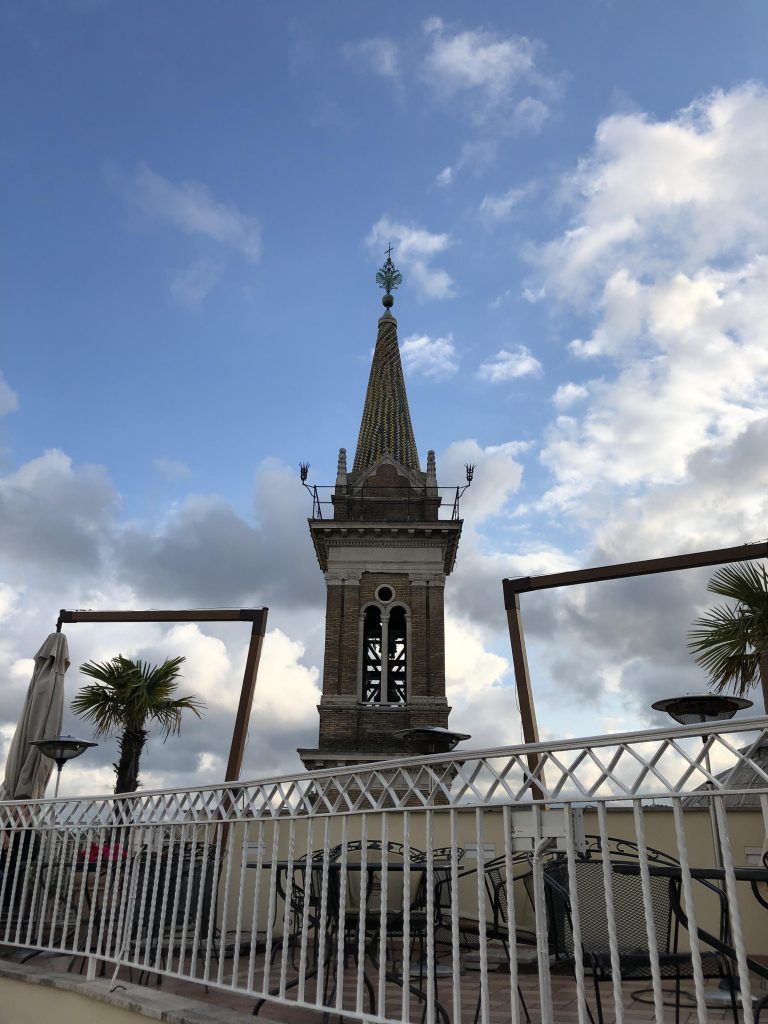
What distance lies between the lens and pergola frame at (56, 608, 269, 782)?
12.5 m

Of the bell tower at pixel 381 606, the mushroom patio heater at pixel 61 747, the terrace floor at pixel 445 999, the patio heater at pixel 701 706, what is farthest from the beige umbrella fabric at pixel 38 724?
the bell tower at pixel 381 606

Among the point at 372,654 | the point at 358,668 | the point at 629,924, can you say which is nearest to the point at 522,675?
the point at 629,924

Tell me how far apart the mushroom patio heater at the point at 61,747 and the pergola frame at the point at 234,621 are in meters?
2.23

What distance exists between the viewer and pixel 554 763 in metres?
3.31

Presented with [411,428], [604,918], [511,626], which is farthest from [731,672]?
[411,428]

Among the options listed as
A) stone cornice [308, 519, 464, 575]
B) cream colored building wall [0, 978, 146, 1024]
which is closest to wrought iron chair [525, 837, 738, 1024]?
cream colored building wall [0, 978, 146, 1024]

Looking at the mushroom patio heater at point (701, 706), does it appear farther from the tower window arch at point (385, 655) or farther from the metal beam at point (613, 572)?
the tower window arch at point (385, 655)

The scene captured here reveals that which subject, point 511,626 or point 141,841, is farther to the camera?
point 511,626

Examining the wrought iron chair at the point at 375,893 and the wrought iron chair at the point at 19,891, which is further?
the wrought iron chair at the point at 19,891

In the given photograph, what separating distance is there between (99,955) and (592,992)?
3352 mm

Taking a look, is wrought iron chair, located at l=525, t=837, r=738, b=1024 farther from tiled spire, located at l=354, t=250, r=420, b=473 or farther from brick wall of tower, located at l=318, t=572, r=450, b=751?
tiled spire, located at l=354, t=250, r=420, b=473

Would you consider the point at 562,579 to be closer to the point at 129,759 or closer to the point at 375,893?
the point at 375,893

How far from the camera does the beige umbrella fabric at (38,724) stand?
11086 millimetres

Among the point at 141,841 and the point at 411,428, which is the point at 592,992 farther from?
the point at 411,428
